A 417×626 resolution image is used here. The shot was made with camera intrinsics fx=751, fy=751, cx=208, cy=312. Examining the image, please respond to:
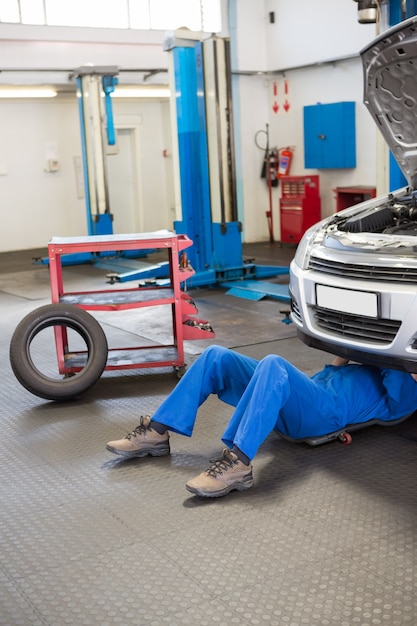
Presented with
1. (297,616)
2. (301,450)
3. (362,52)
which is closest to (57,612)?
(297,616)

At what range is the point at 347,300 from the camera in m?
3.45

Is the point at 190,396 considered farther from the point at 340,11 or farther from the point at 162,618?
the point at 340,11

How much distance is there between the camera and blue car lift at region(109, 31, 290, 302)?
26.5 ft

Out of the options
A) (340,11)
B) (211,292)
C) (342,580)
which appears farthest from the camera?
(340,11)

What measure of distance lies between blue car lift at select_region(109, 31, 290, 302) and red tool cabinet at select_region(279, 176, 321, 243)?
11.0 ft

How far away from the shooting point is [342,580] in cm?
243

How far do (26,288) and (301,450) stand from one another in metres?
6.40

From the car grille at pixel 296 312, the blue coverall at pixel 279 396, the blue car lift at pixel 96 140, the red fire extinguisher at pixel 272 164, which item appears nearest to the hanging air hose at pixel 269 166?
the red fire extinguisher at pixel 272 164

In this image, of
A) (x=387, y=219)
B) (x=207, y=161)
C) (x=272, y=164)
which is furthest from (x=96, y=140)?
(x=387, y=219)

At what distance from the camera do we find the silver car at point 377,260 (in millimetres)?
3238

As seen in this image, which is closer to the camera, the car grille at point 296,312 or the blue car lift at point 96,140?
the car grille at point 296,312

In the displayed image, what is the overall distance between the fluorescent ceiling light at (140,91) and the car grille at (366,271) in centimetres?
947

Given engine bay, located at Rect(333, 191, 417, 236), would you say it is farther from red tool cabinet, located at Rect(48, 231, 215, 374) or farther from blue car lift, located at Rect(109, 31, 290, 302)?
blue car lift, located at Rect(109, 31, 290, 302)

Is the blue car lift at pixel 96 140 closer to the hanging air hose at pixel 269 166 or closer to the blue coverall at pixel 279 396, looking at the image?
the hanging air hose at pixel 269 166
